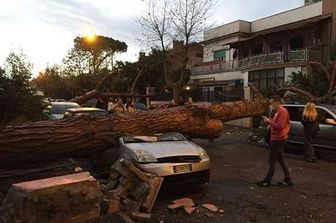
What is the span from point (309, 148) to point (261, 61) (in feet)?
74.9

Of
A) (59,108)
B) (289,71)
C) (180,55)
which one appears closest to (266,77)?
(289,71)

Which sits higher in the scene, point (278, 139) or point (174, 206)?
point (278, 139)

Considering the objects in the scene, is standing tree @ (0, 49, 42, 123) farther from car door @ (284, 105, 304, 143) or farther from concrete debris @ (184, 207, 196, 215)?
car door @ (284, 105, 304, 143)

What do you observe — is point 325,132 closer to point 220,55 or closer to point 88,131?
point 88,131

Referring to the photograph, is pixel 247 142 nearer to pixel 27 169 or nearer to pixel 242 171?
pixel 242 171

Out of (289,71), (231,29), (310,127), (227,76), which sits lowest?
(310,127)

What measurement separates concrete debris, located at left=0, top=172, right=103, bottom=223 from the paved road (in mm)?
1084

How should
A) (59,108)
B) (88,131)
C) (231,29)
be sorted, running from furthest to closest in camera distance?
(231,29), (59,108), (88,131)

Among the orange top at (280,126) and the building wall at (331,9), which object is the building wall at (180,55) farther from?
the orange top at (280,126)

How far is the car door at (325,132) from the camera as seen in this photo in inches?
453

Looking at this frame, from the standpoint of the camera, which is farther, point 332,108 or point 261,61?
point 261,61

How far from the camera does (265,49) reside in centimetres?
3619

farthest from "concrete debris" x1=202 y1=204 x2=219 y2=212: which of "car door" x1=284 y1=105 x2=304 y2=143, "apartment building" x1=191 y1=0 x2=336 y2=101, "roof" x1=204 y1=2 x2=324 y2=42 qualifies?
"roof" x1=204 y1=2 x2=324 y2=42

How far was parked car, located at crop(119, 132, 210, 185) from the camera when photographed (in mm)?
6566
